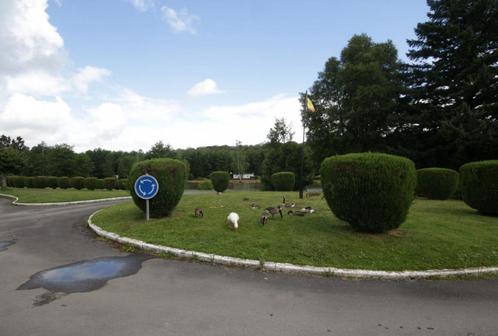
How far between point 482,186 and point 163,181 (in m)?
9.17

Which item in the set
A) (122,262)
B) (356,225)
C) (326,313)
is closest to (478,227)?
(356,225)

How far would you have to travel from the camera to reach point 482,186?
8852 millimetres

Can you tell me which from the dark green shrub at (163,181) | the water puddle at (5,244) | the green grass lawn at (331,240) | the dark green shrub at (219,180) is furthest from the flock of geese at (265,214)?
the dark green shrub at (219,180)

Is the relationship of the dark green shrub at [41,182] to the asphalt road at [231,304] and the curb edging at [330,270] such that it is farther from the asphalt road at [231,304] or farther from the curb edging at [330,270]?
the curb edging at [330,270]

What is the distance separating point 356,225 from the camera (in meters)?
6.55

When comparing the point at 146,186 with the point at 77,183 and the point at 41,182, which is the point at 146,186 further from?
the point at 41,182

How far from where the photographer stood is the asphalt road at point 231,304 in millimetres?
3096

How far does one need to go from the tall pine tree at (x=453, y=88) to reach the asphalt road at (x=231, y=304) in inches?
649

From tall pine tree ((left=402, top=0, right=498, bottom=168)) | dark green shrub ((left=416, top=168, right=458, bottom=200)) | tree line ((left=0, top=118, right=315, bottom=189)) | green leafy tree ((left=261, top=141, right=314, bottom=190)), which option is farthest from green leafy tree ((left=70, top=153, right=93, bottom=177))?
dark green shrub ((left=416, top=168, right=458, bottom=200))

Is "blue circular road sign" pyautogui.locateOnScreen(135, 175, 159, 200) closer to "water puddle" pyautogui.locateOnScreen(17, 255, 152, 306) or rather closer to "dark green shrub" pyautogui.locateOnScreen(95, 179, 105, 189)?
"water puddle" pyautogui.locateOnScreen(17, 255, 152, 306)

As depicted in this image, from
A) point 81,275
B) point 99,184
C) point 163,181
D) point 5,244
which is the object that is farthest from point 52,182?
point 81,275

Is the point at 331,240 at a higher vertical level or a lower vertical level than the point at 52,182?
lower

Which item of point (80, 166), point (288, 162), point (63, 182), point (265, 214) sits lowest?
point (265, 214)

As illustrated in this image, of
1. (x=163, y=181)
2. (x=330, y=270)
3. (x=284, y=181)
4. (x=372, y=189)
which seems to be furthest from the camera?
(x=284, y=181)
